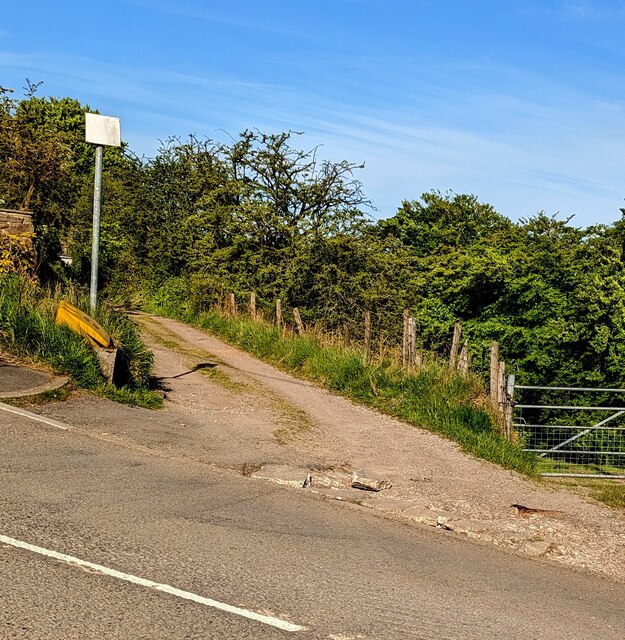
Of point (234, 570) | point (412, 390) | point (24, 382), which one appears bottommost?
point (234, 570)

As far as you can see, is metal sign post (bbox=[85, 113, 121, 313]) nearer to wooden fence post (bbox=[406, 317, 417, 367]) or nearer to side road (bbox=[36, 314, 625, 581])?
side road (bbox=[36, 314, 625, 581])

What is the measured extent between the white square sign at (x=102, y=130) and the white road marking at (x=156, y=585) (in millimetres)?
7938

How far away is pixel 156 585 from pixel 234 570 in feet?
2.06

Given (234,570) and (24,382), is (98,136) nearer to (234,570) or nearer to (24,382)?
(24,382)

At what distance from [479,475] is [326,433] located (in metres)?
2.58

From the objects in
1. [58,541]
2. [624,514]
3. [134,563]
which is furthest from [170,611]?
[624,514]

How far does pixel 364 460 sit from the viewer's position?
1052 cm

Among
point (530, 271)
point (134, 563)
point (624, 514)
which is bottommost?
point (624, 514)

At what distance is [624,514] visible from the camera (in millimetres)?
9406

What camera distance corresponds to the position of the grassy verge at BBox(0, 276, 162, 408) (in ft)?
36.5

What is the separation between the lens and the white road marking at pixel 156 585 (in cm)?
453

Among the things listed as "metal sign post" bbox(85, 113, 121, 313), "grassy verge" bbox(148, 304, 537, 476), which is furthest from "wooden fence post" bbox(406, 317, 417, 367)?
"metal sign post" bbox(85, 113, 121, 313)

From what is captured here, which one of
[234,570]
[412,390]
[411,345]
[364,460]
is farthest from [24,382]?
[411,345]

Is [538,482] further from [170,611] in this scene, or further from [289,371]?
[289,371]
